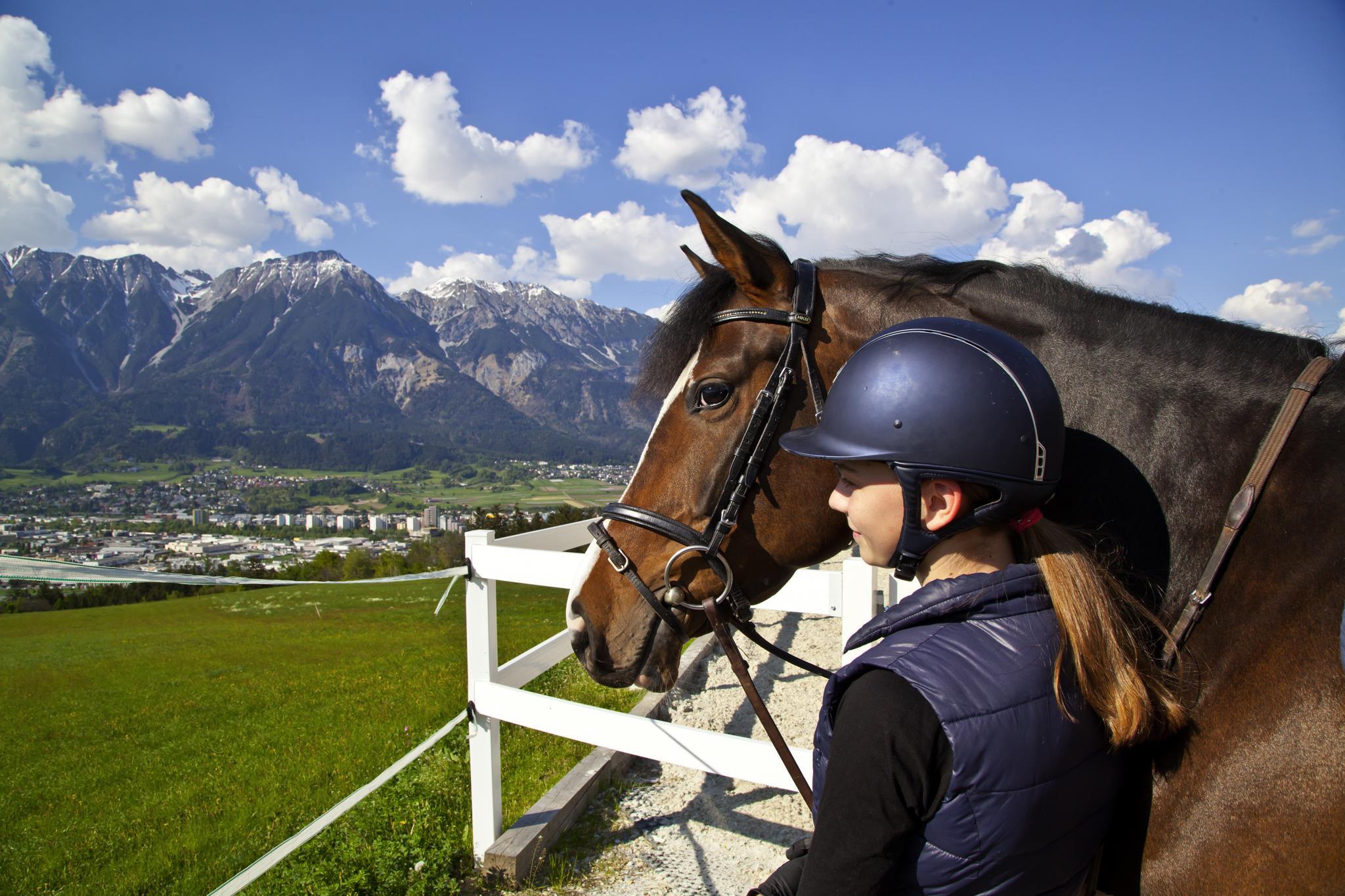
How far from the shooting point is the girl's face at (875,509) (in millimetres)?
1529

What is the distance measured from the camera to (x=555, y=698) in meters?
3.79

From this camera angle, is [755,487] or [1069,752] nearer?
[1069,752]

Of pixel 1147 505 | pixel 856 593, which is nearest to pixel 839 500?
pixel 1147 505

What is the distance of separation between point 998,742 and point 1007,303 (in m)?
1.44

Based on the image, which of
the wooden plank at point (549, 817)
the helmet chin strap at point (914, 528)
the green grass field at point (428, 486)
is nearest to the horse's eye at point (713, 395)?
the helmet chin strap at point (914, 528)

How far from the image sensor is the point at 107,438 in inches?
3944

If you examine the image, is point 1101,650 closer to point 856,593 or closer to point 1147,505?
point 1147,505

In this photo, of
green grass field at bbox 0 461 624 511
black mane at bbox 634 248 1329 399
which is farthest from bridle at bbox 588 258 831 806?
green grass field at bbox 0 461 624 511

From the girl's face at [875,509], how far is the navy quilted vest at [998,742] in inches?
7.1

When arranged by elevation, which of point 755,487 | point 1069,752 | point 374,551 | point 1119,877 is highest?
point 755,487

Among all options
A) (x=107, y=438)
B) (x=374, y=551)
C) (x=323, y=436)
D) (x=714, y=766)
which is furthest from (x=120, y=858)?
(x=323, y=436)

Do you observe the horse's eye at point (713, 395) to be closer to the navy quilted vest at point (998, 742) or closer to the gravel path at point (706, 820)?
the navy quilted vest at point (998, 742)

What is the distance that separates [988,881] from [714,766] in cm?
230

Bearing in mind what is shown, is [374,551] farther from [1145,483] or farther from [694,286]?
[1145,483]
